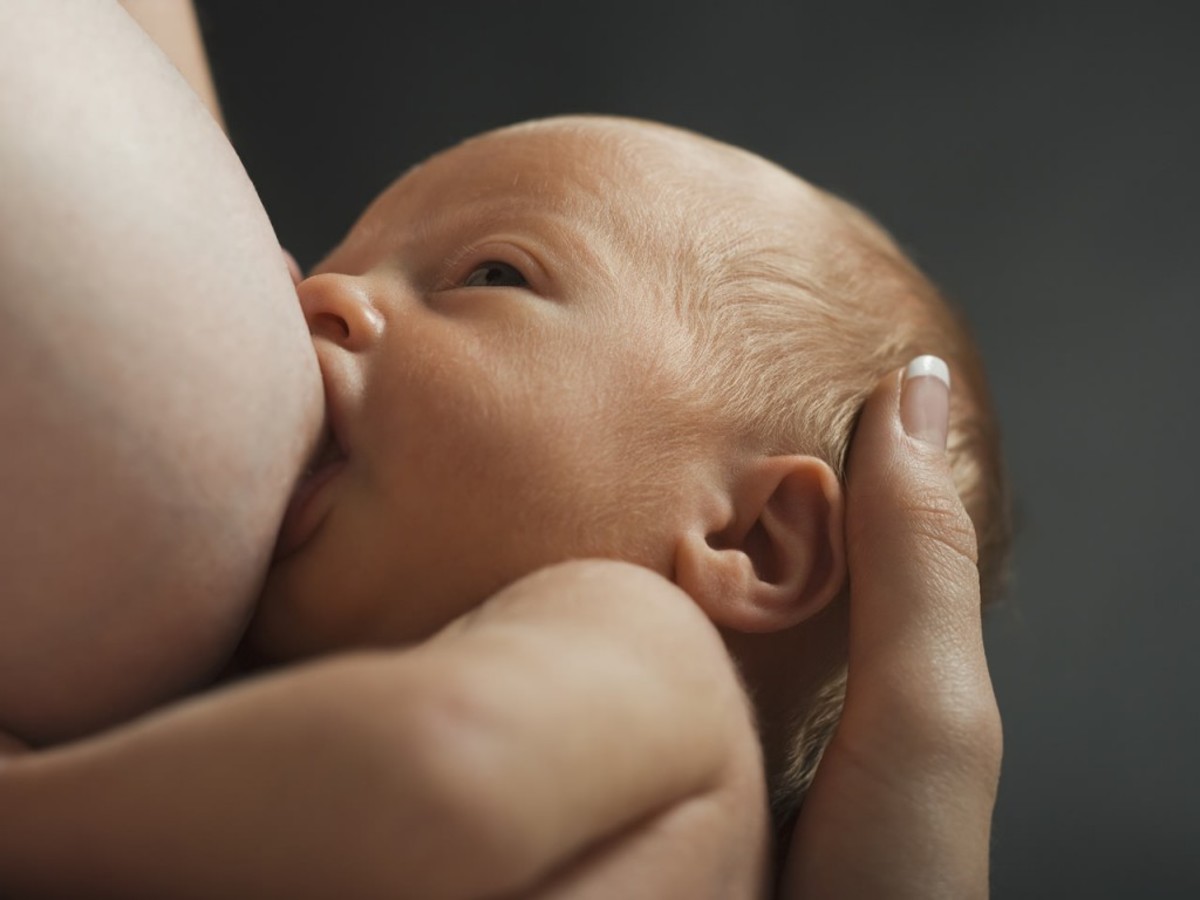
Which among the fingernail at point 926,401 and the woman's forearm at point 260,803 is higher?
the woman's forearm at point 260,803

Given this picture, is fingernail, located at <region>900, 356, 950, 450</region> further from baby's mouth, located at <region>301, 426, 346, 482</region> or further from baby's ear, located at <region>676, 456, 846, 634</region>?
baby's mouth, located at <region>301, 426, 346, 482</region>

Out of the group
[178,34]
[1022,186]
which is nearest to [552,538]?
[178,34]

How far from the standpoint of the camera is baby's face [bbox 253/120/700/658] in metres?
0.80

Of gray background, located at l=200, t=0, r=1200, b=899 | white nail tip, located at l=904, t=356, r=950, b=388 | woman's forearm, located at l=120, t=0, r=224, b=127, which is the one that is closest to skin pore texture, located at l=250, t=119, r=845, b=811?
white nail tip, located at l=904, t=356, r=950, b=388

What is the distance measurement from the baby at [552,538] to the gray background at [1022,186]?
44cm

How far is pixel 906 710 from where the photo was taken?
809 millimetres

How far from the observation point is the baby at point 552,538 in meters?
0.56

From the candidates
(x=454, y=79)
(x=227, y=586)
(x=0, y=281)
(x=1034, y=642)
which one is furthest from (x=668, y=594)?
(x=454, y=79)

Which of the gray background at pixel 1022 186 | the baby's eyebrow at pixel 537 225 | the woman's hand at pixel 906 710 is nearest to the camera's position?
the woman's hand at pixel 906 710

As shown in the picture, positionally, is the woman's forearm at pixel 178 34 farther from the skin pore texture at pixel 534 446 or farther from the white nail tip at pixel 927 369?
the white nail tip at pixel 927 369

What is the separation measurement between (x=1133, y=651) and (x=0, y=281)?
4.03 feet

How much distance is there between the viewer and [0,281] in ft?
2.08

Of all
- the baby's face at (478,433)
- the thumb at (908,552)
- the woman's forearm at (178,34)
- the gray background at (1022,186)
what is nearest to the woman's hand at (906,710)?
the thumb at (908,552)

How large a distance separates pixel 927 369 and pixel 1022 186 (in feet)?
2.37
